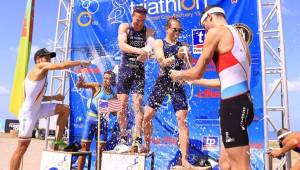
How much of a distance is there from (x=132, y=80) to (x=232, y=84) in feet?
13.4

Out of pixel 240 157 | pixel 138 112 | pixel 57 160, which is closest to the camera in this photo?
pixel 240 157

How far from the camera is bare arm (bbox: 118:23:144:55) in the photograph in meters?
6.83

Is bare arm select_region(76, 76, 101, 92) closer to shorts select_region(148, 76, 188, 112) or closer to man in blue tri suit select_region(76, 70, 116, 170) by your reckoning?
man in blue tri suit select_region(76, 70, 116, 170)

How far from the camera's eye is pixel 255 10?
6.50 meters

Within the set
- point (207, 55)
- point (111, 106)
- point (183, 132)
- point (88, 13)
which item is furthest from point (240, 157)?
point (88, 13)

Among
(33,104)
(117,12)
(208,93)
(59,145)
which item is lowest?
(59,145)

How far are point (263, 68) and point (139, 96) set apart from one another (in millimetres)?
2366

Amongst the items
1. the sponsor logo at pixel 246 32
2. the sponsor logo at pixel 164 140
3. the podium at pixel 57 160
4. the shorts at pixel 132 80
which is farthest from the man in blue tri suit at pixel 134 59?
the sponsor logo at pixel 246 32

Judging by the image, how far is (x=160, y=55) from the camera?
640 centimetres

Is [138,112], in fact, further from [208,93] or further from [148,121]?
[208,93]


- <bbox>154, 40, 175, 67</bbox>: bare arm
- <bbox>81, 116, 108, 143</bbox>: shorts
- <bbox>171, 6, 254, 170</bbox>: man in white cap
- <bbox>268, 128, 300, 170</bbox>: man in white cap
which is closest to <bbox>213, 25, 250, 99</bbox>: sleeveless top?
<bbox>171, 6, 254, 170</bbox>: man in white cap

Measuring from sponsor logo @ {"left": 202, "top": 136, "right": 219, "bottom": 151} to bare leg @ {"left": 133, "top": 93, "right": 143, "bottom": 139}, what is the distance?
1.26 meters

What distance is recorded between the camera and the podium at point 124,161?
539cm

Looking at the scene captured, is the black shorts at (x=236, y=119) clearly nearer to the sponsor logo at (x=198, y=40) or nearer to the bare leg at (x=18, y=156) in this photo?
the bare leg at (x=18, y=156)
